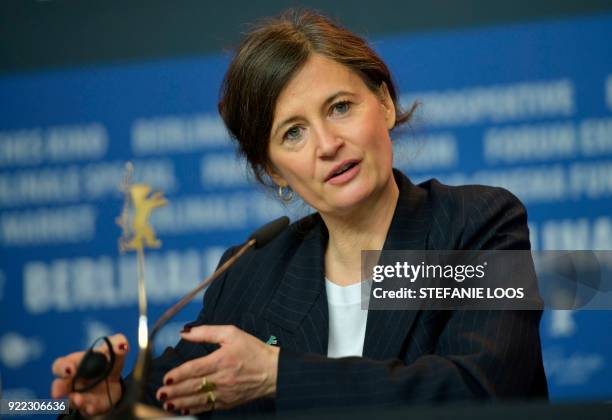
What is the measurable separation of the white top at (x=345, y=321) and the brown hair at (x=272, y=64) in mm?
368

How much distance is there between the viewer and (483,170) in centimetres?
323

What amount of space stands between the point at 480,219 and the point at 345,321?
1.22ft

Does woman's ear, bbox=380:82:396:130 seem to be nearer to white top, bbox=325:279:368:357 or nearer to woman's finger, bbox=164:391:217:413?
white top, bbox=325:279:368:357

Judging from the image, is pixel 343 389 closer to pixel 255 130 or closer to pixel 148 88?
pixel 255 130

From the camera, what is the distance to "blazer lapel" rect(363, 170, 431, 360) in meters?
1.82

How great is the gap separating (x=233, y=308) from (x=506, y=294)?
0.68 meters

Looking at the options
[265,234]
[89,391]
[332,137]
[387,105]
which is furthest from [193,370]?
[387,105]

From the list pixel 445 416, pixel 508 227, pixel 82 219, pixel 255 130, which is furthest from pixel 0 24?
pixel 445 416

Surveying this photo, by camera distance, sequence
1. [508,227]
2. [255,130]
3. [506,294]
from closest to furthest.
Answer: [506,294]
[508,227]
[255,130]

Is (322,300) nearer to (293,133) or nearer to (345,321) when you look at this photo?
(345,321)

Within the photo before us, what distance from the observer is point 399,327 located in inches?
72.0

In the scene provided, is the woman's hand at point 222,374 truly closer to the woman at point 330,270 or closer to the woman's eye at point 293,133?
the woman at point 330,270

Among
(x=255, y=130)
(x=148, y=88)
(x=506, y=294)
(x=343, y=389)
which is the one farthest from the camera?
(x=148, y=88)

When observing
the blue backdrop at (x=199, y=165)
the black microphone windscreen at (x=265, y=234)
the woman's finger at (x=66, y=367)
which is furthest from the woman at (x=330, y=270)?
the blue backdrop at (x=199, y=165)
